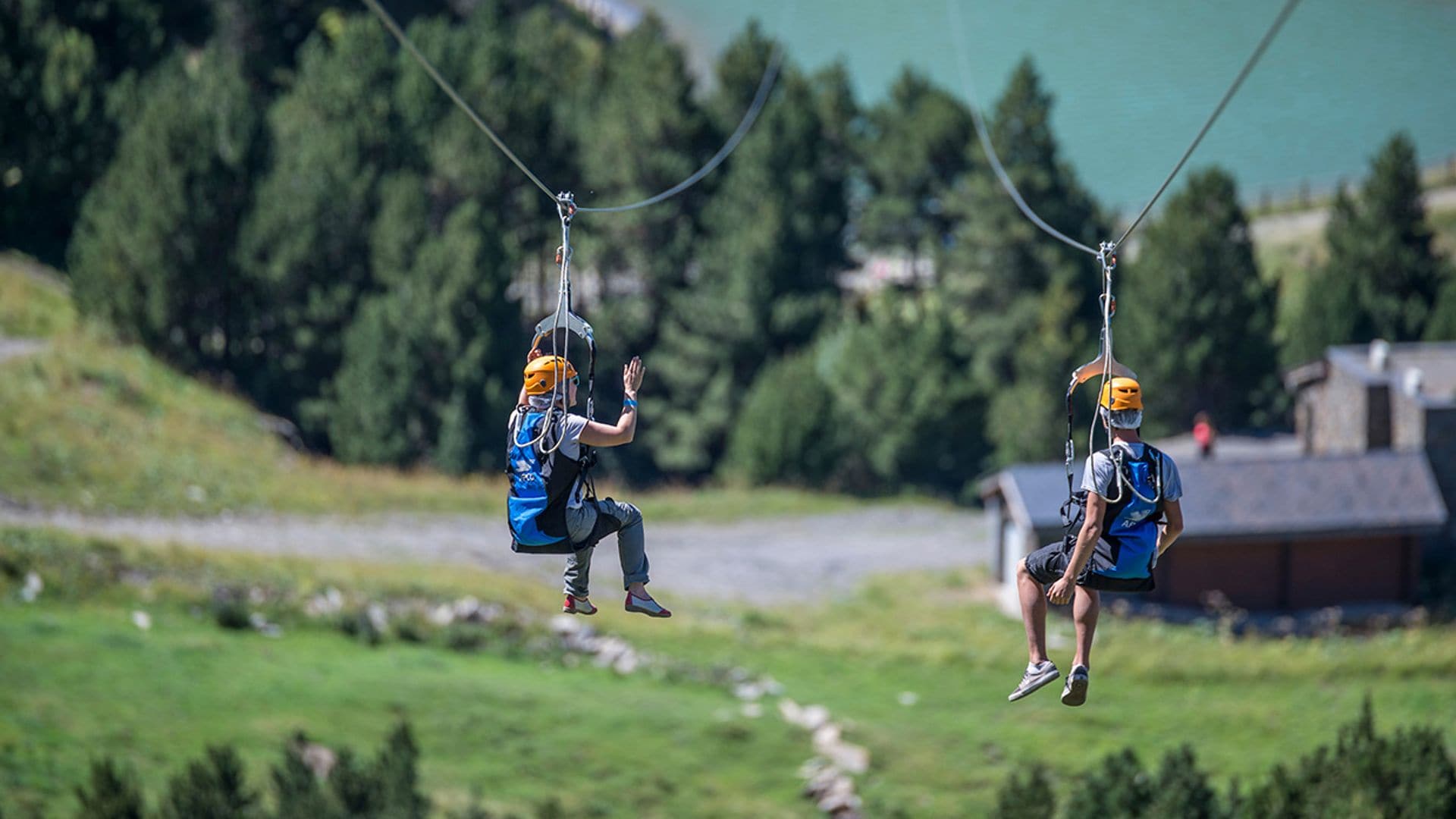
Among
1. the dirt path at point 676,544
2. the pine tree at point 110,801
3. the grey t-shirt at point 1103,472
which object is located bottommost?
the pine tree at point 110,801

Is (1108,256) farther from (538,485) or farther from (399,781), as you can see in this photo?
(399,781)

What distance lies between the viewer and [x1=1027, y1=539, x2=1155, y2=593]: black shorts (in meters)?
17.5

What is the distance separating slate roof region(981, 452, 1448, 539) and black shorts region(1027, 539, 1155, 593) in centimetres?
4834

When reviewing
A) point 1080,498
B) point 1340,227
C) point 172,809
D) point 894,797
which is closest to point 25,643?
point 172,809

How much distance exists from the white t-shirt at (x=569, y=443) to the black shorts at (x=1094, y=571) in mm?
4226

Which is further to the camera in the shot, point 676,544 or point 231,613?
point 676,544

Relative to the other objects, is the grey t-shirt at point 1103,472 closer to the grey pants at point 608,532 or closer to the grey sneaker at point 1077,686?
the grey sneaker at point 1077,686

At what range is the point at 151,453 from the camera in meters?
77.5

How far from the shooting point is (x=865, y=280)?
115 meters

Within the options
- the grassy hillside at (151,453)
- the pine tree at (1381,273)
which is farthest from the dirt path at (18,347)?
the pine tree at (1381,273)

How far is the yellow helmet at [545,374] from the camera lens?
17.9 metres

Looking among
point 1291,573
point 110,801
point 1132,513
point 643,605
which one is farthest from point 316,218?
point 1132,513

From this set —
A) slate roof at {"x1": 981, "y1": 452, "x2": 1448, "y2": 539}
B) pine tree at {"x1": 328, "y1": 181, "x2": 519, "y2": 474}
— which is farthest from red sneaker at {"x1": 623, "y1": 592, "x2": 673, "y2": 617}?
pine tree at {"x1": 328, "y1": 181, "x2": 519, "y2": 474}

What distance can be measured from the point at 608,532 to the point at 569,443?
3.79 ft
